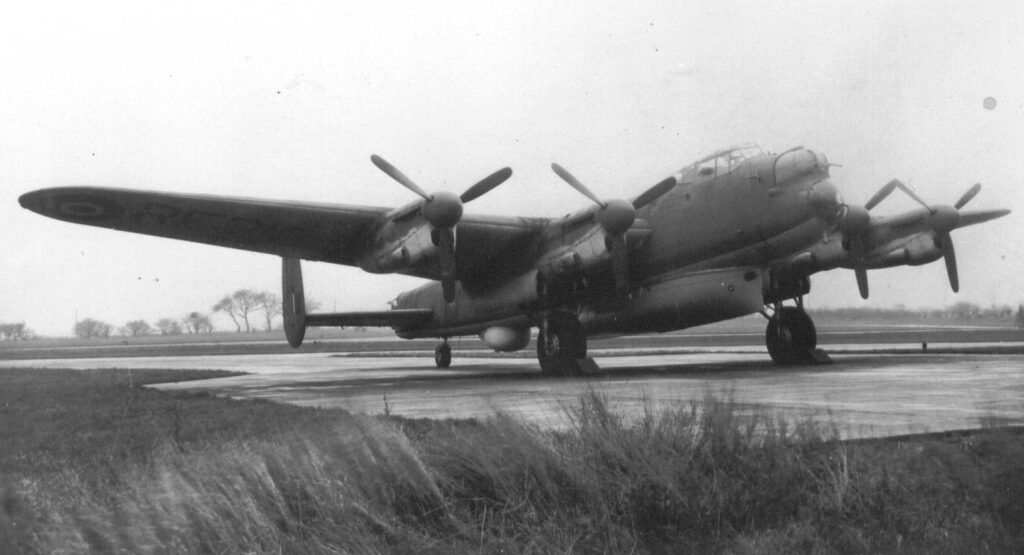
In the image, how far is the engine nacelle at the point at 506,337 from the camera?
66.8 feet

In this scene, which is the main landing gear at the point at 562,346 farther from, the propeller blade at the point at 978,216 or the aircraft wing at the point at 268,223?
the propeller blade at the point at 978,216

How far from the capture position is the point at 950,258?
19.8 meters

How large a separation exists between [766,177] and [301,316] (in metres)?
11.7

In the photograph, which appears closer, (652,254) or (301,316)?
(652,254)

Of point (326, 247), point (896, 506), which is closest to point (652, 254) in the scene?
point (326, 247)

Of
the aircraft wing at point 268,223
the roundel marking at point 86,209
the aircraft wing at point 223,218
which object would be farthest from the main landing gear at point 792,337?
the roundel marking at point 86,209

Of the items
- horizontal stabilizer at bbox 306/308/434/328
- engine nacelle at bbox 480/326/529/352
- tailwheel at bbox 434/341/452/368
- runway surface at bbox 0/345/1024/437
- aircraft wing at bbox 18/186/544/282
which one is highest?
aircraft wing at bbox 18/186/544/282

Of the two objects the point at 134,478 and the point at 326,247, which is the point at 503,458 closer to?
the point at 134,478

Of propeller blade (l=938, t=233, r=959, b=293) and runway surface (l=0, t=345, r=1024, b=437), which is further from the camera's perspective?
propeller blade (l=938, t=233, r=959, b=293)

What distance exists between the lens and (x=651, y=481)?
4.86 meters

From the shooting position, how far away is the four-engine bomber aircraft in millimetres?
15445

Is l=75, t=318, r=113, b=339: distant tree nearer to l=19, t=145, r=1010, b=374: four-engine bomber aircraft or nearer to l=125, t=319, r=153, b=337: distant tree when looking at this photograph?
l=125, t=319, r=153, b=337: distant tree

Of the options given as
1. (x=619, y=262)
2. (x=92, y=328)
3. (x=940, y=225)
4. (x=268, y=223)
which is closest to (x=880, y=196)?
(x=940, y=225)

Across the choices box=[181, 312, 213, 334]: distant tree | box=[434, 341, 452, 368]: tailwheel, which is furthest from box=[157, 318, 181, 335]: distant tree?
box=[434, 341, 452, 368]: tailwheel
